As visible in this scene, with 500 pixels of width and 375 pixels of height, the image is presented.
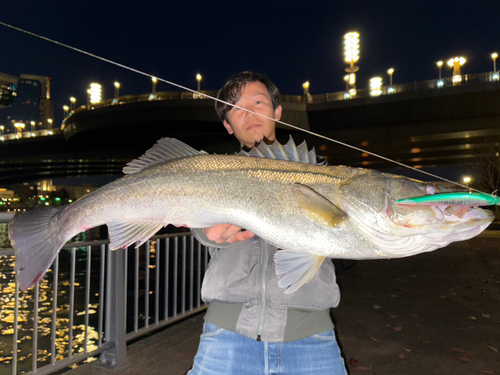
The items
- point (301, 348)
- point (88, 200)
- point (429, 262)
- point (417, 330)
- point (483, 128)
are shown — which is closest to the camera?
point (301, 348)

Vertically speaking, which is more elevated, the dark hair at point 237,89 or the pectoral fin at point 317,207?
the dark hair at point 237,89

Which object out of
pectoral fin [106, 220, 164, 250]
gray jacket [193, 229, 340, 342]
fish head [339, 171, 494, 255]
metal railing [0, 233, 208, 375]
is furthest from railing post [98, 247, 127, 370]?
fish head [339, 171, 494, 255]

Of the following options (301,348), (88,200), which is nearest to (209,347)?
(301,348)

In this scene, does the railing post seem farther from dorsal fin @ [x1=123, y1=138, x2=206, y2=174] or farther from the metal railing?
dorsal fin @ [x1=123, y1=138, x2=206, y2=174]

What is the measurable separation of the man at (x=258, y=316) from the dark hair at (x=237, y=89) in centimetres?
112

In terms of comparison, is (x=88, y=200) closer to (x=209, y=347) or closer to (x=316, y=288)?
(x=209, y=347)

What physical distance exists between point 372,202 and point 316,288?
0.64 meters

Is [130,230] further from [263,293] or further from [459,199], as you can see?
[459,199]

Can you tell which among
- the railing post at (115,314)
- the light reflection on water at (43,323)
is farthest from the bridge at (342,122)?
the railing post at (115,314)

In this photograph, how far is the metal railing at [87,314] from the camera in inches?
164

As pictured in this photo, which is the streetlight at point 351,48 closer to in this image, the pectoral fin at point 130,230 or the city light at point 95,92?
the pectoral fin at point 130,230

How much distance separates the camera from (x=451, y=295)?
7.75 meters

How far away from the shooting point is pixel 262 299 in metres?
2.09

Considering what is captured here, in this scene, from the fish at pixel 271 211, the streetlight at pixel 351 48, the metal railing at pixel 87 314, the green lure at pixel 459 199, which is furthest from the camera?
the streetlight at pixel 351 48
